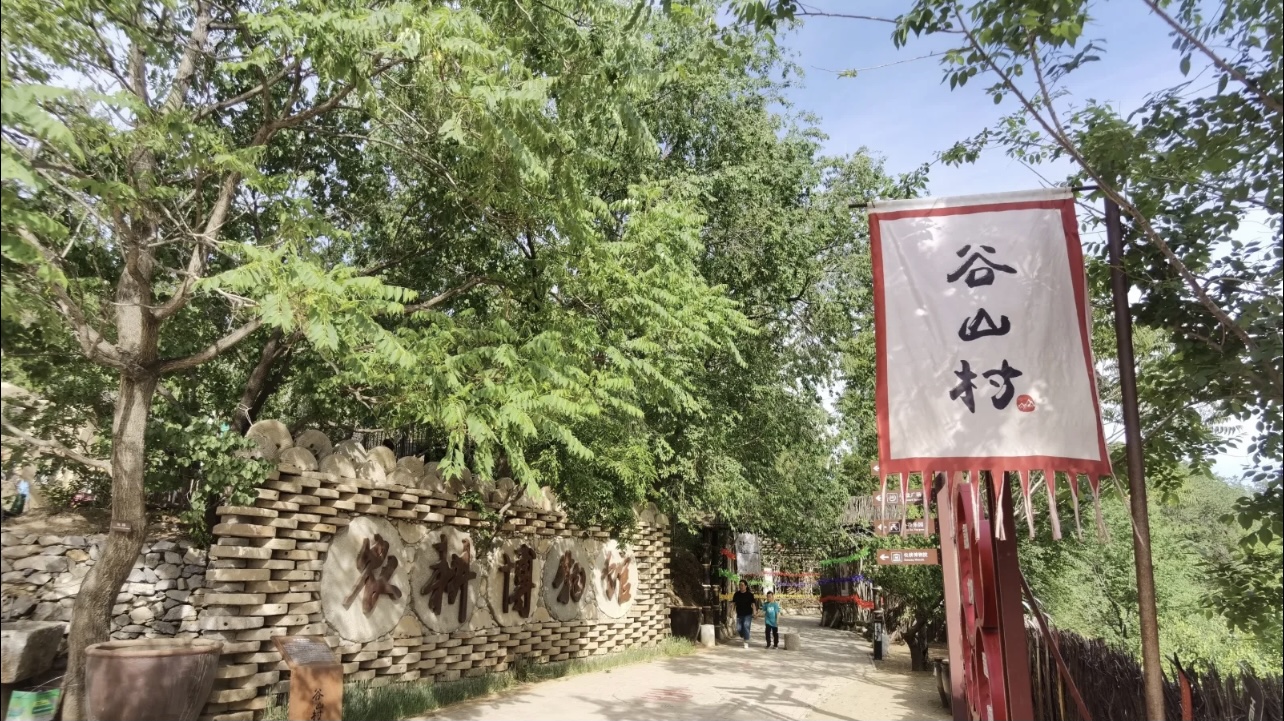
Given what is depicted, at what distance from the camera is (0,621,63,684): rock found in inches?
174

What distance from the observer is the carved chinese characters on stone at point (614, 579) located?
12.9 m

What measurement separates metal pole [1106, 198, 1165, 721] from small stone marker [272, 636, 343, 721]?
5548 millimetres

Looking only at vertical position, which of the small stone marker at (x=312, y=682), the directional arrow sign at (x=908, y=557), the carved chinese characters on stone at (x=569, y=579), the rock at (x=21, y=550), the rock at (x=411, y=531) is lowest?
the small stone marker at (x=312, y=682)

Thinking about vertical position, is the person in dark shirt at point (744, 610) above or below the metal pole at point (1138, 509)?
below

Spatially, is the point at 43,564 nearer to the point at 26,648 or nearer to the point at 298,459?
the point at 26,648

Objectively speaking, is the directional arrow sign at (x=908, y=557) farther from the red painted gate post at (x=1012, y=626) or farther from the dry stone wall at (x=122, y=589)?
the dry stone wall at (x=122, y=589)

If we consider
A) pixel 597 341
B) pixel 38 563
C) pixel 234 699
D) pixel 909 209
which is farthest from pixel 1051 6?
pixel 38 563

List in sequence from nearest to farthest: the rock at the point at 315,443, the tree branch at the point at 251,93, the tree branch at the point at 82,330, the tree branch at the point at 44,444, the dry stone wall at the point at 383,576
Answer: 1. the tree branch at the point at 44,444
2. the tree branch at the point at 82,330
3. the dry stone wall at the point at 383,576
4. the tree branch at the point at 251,93
5. the rock at the point at 315,443

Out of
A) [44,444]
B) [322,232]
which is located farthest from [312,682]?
[322,232]

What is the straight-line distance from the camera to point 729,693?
10484 millimetres

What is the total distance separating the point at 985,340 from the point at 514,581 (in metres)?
7.24

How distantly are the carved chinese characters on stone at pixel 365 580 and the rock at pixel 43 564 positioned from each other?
79.0 inches

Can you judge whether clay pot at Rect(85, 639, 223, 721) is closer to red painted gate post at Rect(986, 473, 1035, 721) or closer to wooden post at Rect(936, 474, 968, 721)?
red painted gate post at Rect(986, 473, 1035, 721)

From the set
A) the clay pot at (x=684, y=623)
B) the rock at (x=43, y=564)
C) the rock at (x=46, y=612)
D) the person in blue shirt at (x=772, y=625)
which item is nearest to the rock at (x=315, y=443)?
the rock at (x=43, y=564)
